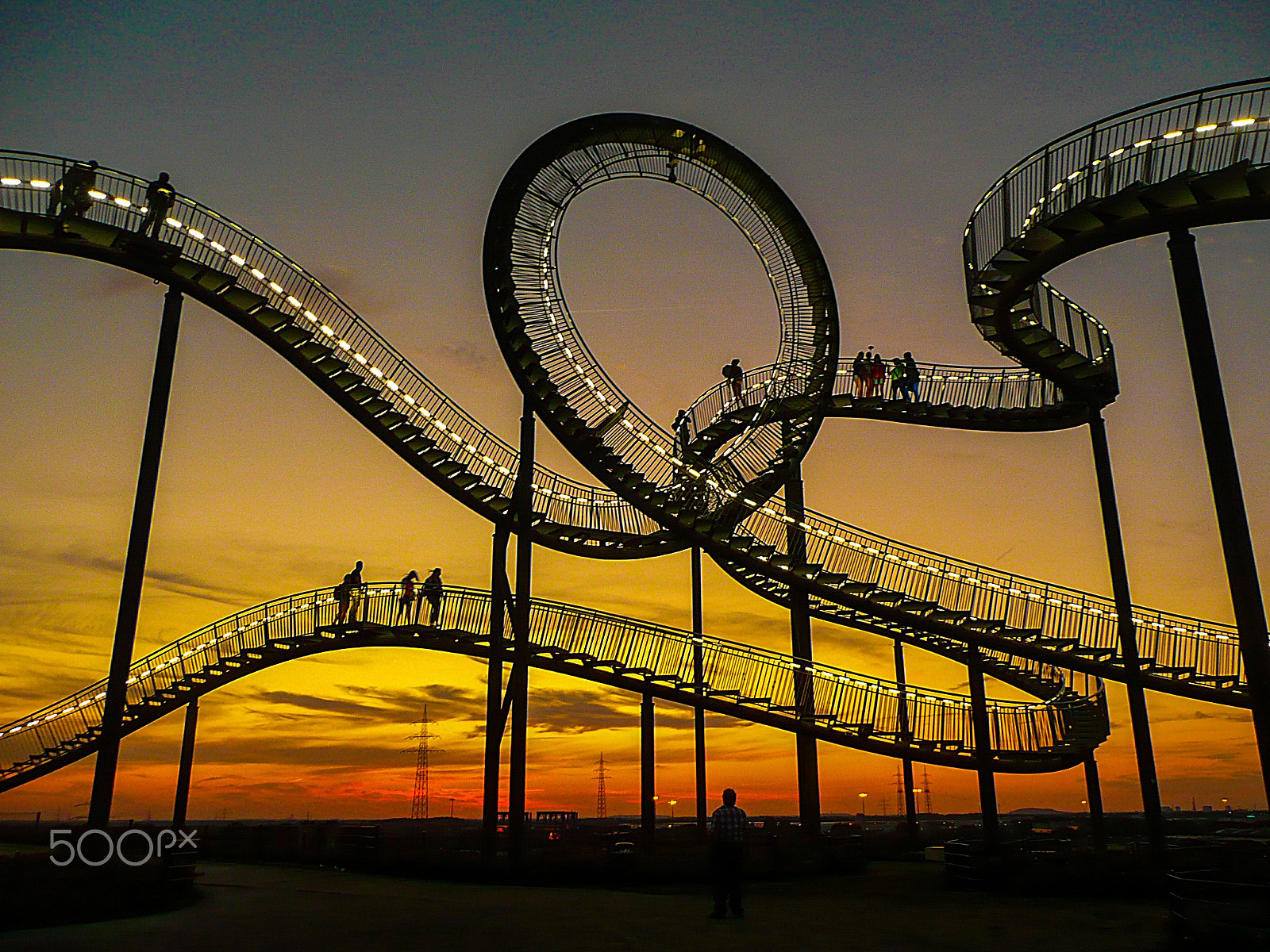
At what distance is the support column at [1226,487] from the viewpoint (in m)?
10.8

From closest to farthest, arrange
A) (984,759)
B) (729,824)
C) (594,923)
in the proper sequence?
(594,923)
(729,824)
(984,759)

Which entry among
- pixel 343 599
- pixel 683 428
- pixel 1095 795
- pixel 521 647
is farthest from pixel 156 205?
pixel 1095 795

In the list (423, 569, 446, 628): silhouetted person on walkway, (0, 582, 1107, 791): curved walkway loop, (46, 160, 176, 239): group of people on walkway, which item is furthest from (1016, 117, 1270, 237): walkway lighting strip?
(46, 160, 176, 239): group of people on walkway

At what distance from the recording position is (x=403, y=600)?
21.6m

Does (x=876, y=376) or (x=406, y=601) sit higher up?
(x=876, y=376)

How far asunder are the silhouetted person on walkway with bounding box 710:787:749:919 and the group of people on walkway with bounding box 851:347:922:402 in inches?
698

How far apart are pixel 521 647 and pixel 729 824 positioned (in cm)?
820

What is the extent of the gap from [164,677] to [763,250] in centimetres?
1998

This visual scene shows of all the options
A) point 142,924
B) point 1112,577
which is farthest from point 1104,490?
point 142,924

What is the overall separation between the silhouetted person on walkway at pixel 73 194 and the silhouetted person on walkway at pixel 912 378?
2070 cm

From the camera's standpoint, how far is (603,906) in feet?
37.3

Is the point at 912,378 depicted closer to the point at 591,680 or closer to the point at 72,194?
the point at 591,680

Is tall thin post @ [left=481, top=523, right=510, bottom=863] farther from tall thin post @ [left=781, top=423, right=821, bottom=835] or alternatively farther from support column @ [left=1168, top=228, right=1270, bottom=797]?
support column @ [left=1168, top=228, right=1270, bottom=797]

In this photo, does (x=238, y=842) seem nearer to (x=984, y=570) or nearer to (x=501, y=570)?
(x=501, y=570)
